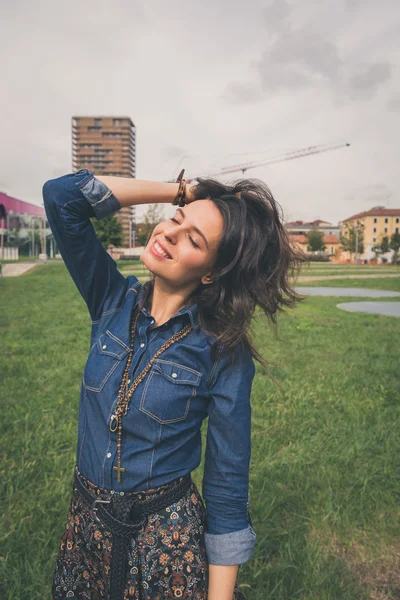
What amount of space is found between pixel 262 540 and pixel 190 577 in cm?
153

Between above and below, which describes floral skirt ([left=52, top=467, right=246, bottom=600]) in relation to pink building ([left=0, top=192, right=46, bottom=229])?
below

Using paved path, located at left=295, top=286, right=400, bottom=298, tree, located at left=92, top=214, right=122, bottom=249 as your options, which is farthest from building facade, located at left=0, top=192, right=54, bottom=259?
paved path, located at left=295, top=286, right=400, bottom=298

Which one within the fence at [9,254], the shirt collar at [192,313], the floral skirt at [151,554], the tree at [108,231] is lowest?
the floral skirt at [151,554]

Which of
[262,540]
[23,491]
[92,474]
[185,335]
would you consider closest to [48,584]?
[23,491]

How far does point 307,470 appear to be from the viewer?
Answer: 347 centimetres

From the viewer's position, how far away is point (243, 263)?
1519 millimetres

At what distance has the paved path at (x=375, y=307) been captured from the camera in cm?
1153

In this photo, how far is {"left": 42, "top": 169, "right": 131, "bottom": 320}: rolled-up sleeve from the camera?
144cm

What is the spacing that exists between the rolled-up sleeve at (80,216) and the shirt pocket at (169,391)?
0.40m

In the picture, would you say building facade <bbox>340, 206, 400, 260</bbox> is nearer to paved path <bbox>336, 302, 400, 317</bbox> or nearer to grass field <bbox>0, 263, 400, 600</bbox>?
paved path <bbox>336, 302, 400, 317</bbox>

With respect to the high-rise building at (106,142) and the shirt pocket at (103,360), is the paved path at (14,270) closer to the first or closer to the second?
the shirt pocket at (103,360)

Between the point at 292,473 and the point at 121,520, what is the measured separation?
235cm

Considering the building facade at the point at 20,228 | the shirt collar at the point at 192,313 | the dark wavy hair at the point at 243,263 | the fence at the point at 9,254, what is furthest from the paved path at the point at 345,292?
the building facade at the point at 20,228

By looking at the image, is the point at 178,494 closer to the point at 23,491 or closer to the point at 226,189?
the point at 226,189
